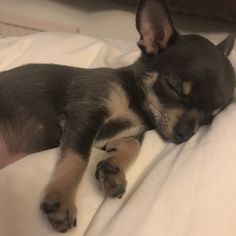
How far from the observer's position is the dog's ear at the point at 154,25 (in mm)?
1751

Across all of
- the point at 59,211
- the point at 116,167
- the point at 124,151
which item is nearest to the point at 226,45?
the point at 124,151

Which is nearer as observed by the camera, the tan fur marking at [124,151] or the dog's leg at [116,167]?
the dog's leg at [116,167]

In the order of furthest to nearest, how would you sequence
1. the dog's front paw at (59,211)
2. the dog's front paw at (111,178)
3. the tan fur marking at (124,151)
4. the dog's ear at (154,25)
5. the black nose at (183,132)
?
the dog's ear at (154,25) < the black nose at (183,132) < the tan fur marking at (124,151) < the dog's front paw at (111,178) < the dog's front paw at (59,211)

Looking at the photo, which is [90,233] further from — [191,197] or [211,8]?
[211,8]

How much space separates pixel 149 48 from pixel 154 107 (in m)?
0.28

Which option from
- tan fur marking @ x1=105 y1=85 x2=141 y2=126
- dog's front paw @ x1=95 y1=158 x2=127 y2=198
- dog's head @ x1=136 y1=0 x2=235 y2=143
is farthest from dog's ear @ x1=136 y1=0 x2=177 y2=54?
dog's front paw @ x1=95 y1=158 x2=127 y2=198

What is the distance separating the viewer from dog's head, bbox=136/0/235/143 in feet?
5.47

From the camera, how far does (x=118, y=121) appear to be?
1.73m

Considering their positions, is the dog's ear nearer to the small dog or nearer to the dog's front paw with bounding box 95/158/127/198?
the small dog

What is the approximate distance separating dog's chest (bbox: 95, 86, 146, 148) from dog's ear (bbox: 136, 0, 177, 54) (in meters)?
0.25

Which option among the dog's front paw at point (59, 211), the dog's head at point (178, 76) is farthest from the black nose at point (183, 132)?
the dog's front paw at point (59, 211)

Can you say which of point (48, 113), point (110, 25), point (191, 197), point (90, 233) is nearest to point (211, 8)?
point (110, 25)

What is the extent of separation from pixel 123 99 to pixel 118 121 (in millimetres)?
107

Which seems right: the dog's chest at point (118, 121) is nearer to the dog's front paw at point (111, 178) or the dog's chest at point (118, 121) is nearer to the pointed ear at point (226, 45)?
the dog's front paw at point (111, 178)
